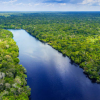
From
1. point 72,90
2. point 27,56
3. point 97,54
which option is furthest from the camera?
point 27,56

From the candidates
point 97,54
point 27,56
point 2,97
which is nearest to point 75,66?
point 97,54

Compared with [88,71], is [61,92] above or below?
below

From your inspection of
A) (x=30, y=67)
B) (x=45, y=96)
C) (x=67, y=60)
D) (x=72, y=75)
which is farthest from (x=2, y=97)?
(x=67, y=60)

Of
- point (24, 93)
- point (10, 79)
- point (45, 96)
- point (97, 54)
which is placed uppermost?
point (97, 54)

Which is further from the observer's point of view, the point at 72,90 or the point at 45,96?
the point at 72,90

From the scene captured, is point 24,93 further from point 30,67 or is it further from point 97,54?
point 97,54

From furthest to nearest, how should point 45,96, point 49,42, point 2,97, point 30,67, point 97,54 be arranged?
point 49,42, point 97,54, point 30,67, point 45,96, point 2,97
